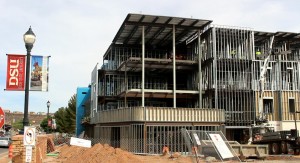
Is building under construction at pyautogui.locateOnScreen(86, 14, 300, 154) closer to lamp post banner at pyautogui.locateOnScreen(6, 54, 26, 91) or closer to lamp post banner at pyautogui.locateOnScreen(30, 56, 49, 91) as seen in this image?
lamp post banner at pyautogui.locateOnScreen(30, 56, 49, 91)

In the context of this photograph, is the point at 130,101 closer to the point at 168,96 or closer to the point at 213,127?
the point at 168,96

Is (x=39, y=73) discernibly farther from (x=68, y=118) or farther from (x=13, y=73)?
(x=68, y=118)

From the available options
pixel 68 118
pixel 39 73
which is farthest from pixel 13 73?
pixel 68 118

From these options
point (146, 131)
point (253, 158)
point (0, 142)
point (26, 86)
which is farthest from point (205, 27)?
point (26, 86)

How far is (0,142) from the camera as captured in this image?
138ft

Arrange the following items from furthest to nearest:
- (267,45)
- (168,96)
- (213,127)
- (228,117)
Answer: (267,45), (168,96), (228,117), (213,127)

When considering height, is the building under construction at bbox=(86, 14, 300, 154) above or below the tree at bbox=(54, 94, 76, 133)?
above

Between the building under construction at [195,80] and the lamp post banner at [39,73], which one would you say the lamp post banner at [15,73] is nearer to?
the lamp post banner at [39,73]

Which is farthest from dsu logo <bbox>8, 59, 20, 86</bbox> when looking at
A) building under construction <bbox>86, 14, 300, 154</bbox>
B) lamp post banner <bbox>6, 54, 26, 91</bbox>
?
building under construction <bbox>86, 14, 300, 154</bbox>

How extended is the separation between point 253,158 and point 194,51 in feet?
67.7

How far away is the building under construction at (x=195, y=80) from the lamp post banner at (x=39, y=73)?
1896cm

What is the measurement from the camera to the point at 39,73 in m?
13.9

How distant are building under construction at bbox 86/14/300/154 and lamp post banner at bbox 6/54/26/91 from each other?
757 inches

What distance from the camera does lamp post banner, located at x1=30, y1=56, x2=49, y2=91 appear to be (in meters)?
13.7
